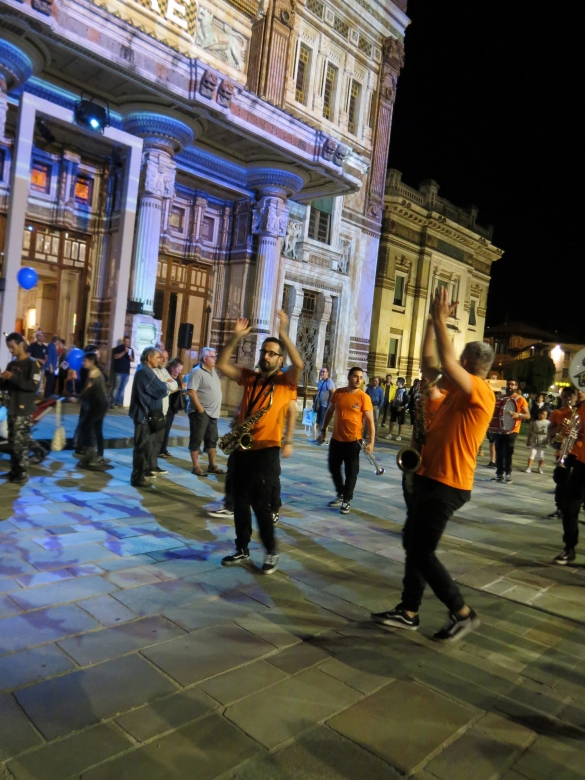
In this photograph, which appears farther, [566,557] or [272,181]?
[272,181]

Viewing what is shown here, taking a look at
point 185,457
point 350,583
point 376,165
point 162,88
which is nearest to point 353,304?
point 376,165

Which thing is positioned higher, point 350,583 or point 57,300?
point 57,300

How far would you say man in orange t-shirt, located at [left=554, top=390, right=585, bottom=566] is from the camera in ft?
19.0

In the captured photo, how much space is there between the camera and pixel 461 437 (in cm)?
368

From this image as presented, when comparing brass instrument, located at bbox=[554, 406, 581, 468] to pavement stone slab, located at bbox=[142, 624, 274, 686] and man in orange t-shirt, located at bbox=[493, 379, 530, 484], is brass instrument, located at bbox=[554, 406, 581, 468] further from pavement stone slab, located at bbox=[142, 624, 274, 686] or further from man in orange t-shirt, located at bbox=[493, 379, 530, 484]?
pavement stone slab, located at bbox=[142, 624, 274, 686]

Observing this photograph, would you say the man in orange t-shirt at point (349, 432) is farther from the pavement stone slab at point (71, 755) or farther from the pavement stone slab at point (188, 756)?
the pavement stone slab at point (71, 755)

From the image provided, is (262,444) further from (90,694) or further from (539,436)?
(539,436)

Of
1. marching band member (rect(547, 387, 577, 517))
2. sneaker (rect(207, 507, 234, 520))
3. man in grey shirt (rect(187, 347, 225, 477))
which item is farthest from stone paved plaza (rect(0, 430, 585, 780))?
man in grey shirt (rect(187, 347, 225, 477))

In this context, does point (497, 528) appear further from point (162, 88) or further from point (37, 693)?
point (162, 88)

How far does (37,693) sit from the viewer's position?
111 inches

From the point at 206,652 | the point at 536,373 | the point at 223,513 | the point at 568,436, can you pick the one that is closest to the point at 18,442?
the point at 223,513

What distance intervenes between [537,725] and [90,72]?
13614mm

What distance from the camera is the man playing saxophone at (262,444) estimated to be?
4770mm

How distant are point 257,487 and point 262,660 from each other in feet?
5.30
